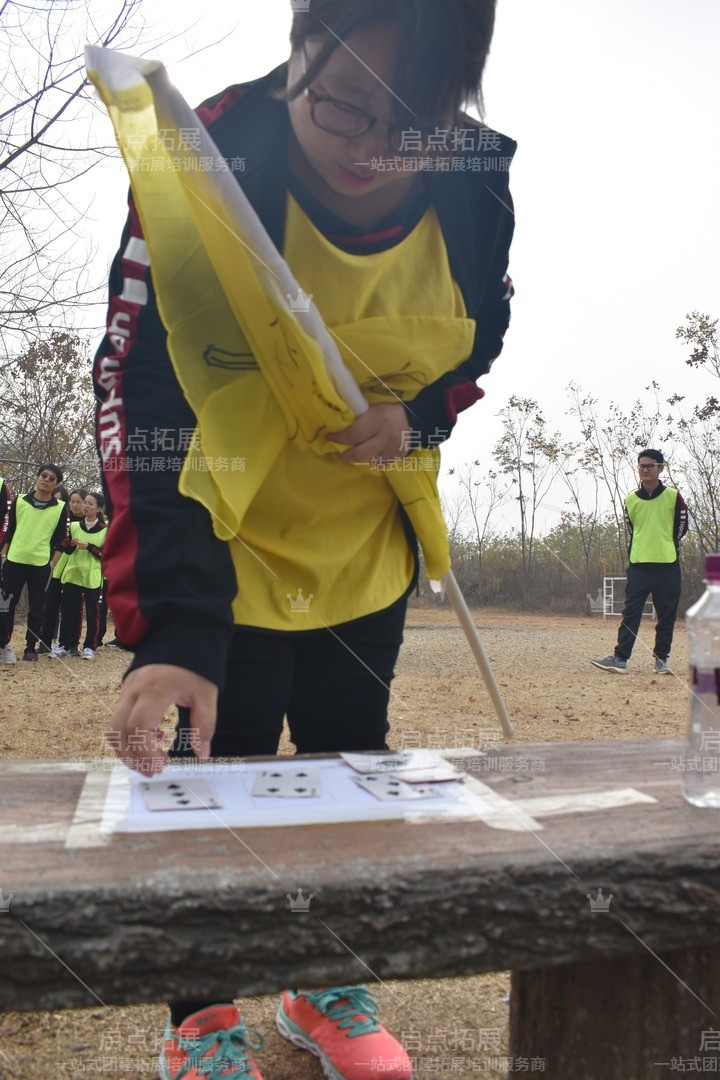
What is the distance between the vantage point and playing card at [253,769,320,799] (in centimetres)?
115

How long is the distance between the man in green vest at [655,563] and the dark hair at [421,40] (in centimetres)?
637

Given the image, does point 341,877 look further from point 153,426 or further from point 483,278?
point 483,278

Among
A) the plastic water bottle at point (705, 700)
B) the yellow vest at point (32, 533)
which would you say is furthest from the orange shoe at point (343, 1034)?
the yellow vest at point (32, 533)

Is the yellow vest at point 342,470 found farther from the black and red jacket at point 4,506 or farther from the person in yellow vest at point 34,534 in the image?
the person in yellow vest at point 34,534

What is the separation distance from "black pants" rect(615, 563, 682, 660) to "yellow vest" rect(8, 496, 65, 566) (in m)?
5.14

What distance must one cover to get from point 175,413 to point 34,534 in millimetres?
7398

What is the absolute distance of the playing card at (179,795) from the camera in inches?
42.8

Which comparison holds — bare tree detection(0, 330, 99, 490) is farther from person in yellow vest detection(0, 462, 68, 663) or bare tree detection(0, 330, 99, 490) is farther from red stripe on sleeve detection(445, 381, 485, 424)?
red stripe on sleeve detection(445, 381, 485, 424)

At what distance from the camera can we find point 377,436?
144 centimetres

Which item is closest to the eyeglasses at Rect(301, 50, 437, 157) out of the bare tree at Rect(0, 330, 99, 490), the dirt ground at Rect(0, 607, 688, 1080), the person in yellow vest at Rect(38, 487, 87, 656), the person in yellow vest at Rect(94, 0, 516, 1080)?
the person in yellow vest at Rect(94, 0, 516, 1080)

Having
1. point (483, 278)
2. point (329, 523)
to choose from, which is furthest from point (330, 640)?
point (483, 278)

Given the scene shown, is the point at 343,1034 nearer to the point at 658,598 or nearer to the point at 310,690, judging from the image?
the point at 310,690

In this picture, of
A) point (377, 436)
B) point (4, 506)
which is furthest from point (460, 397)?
point (4, 506)

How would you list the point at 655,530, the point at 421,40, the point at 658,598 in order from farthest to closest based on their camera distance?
the point at 655,530, the point at 658,598, the point at 421,40
